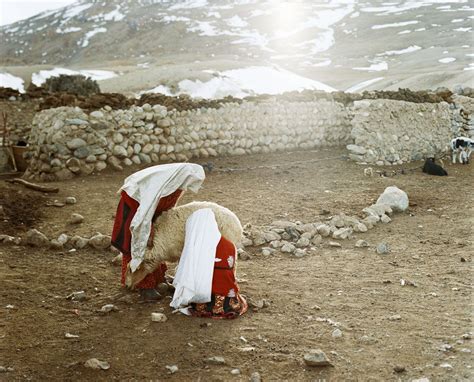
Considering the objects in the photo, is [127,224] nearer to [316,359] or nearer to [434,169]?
[316,359]

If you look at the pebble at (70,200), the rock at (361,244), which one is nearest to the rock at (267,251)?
the rock at (361,244)

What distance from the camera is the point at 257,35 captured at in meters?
85.6

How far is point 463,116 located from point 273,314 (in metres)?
15.3

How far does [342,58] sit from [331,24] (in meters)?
29.8

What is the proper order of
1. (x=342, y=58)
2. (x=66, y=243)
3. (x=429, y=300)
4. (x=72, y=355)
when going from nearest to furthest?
(x=72, y=355) < (x=429, y=300) < (x=66, y=243) < (x=342, y=58)

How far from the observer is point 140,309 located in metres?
4.40

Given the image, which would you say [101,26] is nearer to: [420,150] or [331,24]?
[331,24]

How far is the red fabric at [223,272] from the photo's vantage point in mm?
4234

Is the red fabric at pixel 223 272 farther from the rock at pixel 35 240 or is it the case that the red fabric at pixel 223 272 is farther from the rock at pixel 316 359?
the rock at pixel 35 240

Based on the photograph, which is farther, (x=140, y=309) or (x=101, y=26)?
(x=101, y=26)

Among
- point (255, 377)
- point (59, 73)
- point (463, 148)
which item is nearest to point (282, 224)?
point (255, 377)

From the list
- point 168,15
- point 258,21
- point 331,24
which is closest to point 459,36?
point 331,24

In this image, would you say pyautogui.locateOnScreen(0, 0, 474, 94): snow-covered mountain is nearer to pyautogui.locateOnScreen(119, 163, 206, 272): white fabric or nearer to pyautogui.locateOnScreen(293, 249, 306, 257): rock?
pyautogui.locateOnScreen(293, 249, 306, 257): rock

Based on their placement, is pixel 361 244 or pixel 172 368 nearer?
pixel 172 368
